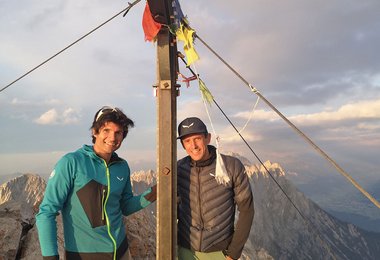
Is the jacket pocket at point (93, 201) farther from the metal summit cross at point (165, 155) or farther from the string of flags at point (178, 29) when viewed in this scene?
the string of flags at point (178, 29)

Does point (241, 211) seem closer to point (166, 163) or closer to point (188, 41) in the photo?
point (166, 163)

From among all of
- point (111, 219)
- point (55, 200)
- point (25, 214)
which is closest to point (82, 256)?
point (111, 219)

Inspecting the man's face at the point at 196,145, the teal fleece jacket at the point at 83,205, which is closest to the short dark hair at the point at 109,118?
the teal fleece jacket at the point at 83,205

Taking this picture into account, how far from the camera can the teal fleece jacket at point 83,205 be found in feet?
14.4

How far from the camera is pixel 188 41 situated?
516 centimetres

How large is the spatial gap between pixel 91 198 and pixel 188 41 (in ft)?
9.71

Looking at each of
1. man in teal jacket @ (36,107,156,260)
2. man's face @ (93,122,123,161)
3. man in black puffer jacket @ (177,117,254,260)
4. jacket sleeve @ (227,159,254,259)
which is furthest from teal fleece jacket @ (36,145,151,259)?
jacket sleeve @ (227,159,254,259)

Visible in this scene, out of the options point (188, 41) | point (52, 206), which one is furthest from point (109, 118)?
point (188, 41)

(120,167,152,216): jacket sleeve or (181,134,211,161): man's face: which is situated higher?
(181,134,211,161): man's face

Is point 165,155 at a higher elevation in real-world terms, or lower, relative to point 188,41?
lower

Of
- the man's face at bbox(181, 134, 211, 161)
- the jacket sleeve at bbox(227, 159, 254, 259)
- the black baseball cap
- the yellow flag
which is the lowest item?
the jacket sleeve at bbox(227, 159, 254, 259)

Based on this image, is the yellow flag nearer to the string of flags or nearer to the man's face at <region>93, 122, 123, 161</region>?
the string of flags

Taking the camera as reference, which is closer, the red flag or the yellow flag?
the red flag

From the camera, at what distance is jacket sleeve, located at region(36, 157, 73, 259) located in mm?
4332
